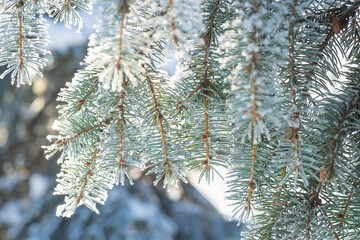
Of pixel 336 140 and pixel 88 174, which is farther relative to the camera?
pixel 88 174

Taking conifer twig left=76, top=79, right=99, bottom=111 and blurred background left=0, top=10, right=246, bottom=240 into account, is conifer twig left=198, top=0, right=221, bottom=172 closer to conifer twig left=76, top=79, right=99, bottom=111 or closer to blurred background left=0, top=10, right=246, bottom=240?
conifer twig left=76, top=79, right=99, bottom=111

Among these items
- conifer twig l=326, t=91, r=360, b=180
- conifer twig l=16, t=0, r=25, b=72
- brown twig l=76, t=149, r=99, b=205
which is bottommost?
brown twig l=76, t=149, r=99, b=205

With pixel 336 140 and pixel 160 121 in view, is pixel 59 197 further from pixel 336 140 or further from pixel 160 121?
pixel 336 140

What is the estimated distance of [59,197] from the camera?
6.53 feet

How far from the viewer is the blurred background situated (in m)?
1.72

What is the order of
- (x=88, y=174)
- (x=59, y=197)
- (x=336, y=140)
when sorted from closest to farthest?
(x=336, y=140) < (x=88, y=174) < (x=59, y=197)

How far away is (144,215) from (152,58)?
1.47m

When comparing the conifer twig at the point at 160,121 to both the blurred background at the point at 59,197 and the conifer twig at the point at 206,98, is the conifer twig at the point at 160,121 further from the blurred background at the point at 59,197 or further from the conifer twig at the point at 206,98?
the blurred background at the point at 59,197

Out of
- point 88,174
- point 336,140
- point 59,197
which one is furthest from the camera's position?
point 59,197

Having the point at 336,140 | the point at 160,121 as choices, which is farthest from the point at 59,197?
the point at 336,140

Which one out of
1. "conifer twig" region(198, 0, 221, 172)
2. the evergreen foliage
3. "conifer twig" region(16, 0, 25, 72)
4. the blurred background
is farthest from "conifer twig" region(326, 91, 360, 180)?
the blurred background

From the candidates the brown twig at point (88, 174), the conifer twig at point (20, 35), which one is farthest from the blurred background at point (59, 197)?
→ the brown twig at point (88, 174)

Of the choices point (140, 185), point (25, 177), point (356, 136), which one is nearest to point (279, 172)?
point (356, 136)

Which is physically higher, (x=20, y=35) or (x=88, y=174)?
(x=20, y=35)
